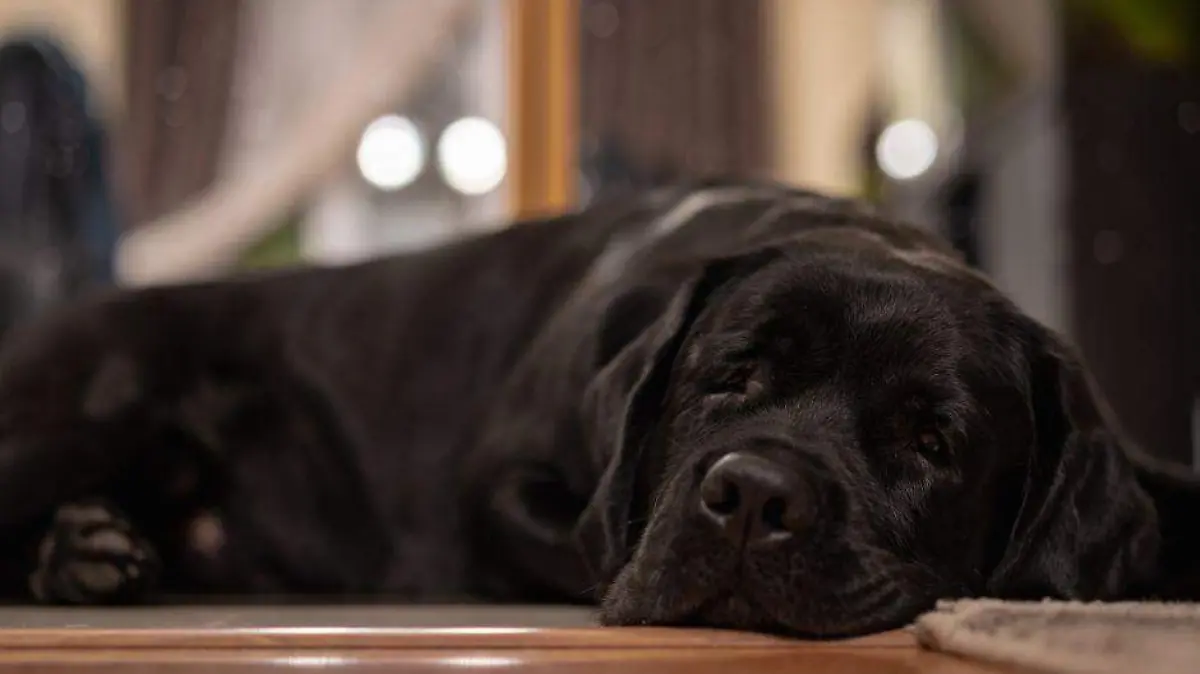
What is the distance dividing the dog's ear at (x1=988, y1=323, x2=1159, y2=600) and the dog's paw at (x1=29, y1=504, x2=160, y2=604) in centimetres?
102

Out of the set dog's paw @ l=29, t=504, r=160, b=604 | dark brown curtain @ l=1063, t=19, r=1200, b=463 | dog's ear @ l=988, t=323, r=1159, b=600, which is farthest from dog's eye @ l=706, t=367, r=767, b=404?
dark brown curtain @ l=1063, t=19, r=1200, b=463

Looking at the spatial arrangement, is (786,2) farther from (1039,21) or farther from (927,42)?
(1039,21)

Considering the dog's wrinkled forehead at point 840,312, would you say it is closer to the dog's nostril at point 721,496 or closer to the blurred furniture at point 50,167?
the dog's nostril at point 721,496

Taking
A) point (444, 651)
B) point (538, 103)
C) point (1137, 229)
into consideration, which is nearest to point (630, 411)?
point (444, 651)

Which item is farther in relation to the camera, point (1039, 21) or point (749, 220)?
point (1039, 21)

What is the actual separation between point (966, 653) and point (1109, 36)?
288 cm

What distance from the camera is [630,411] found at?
1445 millimetres

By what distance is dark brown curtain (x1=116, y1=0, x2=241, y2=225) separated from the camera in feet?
15.3

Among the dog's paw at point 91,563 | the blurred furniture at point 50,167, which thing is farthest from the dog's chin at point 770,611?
the blurred furniture at point 50,167

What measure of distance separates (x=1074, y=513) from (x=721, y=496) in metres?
0.39

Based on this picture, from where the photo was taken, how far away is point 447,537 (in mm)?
1855

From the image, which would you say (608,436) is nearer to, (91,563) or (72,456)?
(91,563)

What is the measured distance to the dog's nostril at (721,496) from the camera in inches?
46.0

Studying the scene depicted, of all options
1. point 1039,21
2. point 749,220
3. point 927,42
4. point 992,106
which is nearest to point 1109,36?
point 1039,21
